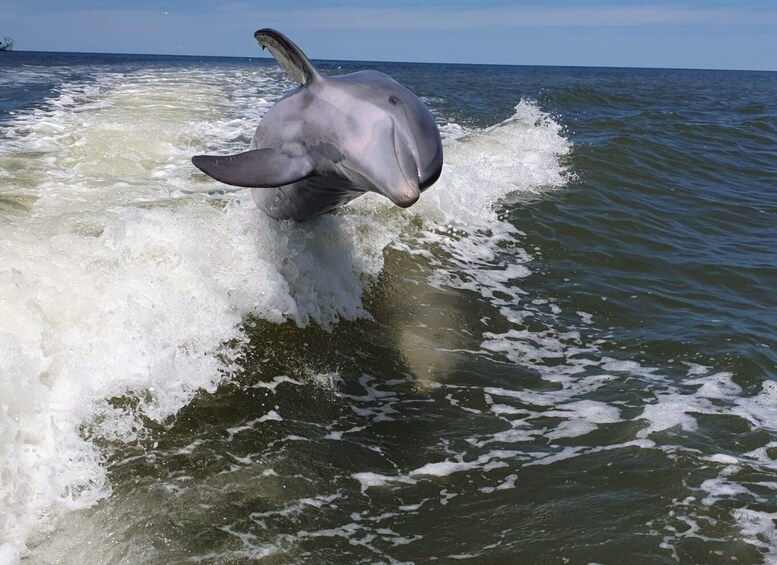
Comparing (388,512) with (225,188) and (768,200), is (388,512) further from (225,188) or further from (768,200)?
(768,200)

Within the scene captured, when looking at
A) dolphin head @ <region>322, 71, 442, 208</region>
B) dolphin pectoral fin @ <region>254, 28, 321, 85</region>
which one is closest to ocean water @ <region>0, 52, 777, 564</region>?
dolphin head @ <region>322, 71, 442, 208</region>

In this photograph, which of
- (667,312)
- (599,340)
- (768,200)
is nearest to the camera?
(599,340)

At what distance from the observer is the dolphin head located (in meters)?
4.76

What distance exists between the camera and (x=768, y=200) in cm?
1401

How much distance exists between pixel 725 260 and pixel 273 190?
6.21 meters

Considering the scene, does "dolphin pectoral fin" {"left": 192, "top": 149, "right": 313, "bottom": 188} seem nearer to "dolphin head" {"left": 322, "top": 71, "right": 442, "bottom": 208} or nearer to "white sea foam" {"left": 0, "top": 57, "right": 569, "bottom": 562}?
"dolphin head" {"left": 322, "top": 71, "right": 442, "bottom": 208}

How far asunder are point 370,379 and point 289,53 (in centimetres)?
251

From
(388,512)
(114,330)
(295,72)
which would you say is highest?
(295,72)

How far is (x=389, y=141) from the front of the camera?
493cm

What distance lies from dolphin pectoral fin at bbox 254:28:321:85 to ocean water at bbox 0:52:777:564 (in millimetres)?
1812

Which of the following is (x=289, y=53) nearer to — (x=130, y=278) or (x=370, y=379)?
(x=130, y=278)

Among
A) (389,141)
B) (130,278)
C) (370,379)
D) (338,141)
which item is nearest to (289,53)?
(338,141)

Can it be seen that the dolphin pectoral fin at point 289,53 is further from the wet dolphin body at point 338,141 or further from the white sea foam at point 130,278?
the white sea foam at point 130,278

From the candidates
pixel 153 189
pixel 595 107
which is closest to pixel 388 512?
pixel 153 189
